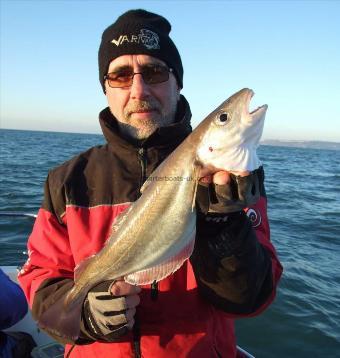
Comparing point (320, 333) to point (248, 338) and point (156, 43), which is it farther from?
point (156, 43)

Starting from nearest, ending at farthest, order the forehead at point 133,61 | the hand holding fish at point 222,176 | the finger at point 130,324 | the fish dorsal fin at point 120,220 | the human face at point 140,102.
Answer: the hand holding fish at point 222,176 < the finger at point 130,324 < the fish dorsal fin at point 120,220 < the human face at point 140,102 < the forehead at point 133,61

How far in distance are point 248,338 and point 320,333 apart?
135 centimetres

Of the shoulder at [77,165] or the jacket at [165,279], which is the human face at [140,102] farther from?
the shoulder at [77,165]

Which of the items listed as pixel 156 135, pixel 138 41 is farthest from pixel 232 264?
pixel 138 41

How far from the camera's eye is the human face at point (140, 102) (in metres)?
3.56

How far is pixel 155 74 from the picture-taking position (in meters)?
3.67

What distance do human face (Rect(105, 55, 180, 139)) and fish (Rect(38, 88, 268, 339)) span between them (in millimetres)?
733

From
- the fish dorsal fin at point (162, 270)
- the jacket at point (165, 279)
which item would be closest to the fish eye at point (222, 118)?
the jacket at point (165, 279)

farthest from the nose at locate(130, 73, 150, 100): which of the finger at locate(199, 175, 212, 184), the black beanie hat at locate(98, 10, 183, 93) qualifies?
the finger at locate(199, 175, 212, 184)

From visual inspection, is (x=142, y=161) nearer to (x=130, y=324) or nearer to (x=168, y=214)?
(x=168, y=214)

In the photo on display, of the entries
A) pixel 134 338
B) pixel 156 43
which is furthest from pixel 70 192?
pixel 156 43

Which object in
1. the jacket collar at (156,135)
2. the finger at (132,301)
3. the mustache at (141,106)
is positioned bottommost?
the finger at (132,301)

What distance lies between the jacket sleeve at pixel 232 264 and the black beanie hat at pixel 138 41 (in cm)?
165

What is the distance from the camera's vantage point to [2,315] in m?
4.20
